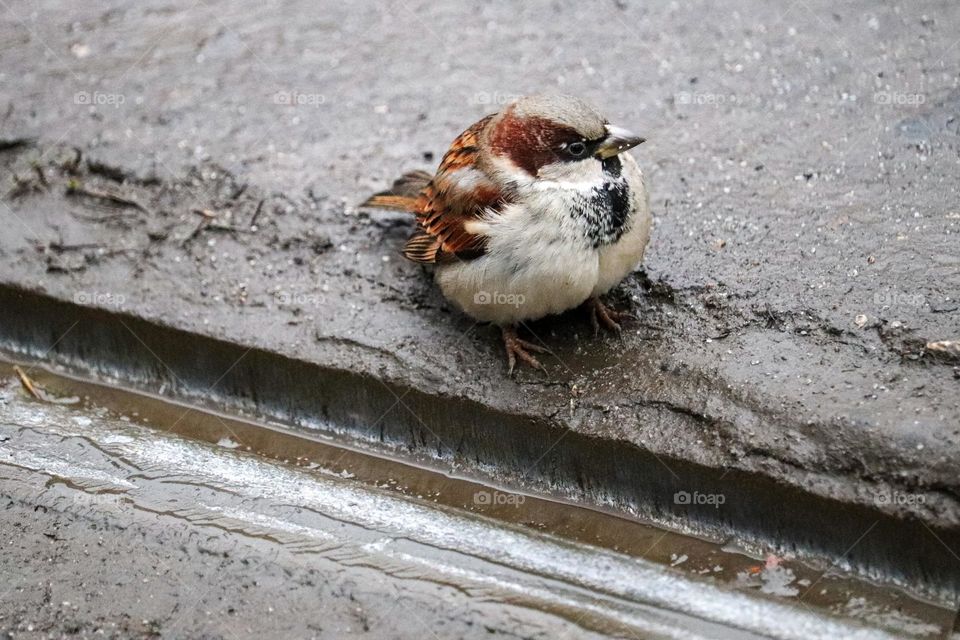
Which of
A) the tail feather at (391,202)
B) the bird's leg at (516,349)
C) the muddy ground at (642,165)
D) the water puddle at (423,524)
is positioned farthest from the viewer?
the tail feather at (391,202)

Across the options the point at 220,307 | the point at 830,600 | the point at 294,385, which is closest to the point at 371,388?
the point at 294,385

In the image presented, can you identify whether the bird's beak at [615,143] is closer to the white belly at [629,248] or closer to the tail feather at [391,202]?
the white belly at [629,248]

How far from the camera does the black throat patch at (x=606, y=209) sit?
3896 millimetres

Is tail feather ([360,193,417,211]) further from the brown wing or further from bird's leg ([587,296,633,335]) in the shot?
bird's leg ([587,296,633,335])

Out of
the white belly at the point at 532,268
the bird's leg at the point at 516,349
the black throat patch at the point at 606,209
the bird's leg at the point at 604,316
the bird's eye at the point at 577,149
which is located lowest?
the bird's leg at the point at 516,349

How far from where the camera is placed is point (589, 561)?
369 cm

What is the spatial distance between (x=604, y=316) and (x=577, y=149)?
2.25 ft

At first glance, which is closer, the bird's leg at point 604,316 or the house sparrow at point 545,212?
the house sparrow at point 545,212

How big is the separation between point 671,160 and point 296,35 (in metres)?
2.29

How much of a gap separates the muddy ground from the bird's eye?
2.28ft

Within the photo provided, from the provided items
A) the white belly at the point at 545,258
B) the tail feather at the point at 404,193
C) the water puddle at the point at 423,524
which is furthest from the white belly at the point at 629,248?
the tail feather at the point at 404,193

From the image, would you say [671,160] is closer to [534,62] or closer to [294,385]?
[534,62]

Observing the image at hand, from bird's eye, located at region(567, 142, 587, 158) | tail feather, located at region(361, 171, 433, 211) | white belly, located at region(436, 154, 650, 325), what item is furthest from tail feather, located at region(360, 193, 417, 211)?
bird's eye, located at region(567, 142, 587, 158)

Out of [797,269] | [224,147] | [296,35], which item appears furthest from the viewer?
[296,35]
